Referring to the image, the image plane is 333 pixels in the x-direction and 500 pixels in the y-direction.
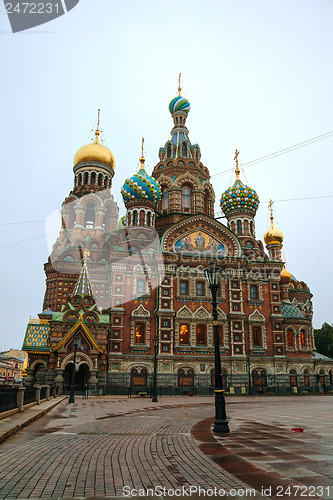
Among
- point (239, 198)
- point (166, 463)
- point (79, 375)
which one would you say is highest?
point (239, 198)

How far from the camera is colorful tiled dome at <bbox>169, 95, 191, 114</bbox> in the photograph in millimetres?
50219

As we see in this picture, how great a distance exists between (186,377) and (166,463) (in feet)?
93.0

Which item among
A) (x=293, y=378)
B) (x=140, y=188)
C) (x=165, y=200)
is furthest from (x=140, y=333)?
(x=165, y=200)

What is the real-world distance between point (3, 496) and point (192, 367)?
3044 centimetres

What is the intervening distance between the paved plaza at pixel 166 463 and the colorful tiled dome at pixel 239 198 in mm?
33676

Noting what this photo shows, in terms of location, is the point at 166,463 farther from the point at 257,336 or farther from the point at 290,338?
the point at 290,338

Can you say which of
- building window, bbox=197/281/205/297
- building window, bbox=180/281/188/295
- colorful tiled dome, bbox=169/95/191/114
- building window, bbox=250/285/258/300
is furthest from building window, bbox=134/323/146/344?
colorful tiled dome, bbox=169/95/191/114

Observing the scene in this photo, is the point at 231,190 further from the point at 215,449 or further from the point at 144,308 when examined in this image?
the point at 215,449

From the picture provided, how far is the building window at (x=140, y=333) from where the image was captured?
112 feet

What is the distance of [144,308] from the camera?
115 ft

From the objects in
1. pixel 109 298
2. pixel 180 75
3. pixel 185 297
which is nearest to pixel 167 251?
pixel 185 297

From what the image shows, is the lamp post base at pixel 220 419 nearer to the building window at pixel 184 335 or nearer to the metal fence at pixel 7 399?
the metal fence at pixel 7 399

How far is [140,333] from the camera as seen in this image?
34.5 meters

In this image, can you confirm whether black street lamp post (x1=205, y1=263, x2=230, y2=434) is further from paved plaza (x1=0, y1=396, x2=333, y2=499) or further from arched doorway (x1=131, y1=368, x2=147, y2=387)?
arched doorway (x1=131, y1=368, x2=147, y2=387)
